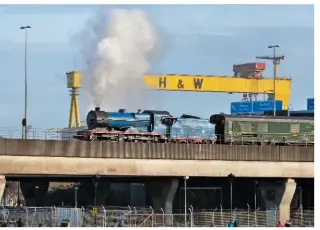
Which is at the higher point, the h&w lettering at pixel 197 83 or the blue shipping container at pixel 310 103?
the h&w lettering at pixel 197 83

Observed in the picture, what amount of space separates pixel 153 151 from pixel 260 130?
56.1 feet

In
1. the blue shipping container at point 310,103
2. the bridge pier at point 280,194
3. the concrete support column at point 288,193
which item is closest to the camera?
the bridge pier at point 280,194

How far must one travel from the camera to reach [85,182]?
89.2 metres

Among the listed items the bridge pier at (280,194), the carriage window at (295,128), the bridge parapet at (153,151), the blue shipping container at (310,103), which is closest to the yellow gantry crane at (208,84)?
the blue shipping container at (310,103)

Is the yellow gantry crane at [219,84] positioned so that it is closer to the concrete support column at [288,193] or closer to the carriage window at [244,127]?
the carriage window at [244,127]

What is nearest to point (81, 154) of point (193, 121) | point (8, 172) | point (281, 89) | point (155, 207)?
point (8, 172)

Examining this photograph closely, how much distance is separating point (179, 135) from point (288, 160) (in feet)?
32.6

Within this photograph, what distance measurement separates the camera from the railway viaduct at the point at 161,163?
212 ft

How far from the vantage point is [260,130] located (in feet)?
276

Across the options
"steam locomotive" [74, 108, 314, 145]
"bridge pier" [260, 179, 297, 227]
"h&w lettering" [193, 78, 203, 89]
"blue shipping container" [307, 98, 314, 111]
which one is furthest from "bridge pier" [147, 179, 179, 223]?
"blue shipping container" [307, 98, 314, 111]

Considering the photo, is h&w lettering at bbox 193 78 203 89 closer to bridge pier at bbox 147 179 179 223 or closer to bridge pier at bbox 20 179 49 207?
bridge pier at bbox 20 179 49 207

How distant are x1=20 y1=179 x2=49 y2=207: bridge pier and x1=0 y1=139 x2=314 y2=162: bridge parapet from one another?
58.0ft

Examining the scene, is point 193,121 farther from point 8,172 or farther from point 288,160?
point 8,172

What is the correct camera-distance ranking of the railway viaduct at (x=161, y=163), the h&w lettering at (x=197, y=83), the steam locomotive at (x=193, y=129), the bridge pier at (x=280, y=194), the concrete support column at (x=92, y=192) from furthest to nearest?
the h&w lettering at (x=197, y=83), the concrete support column at (x=92, y=192), the bridge pier at (x=280, y=194), the steam locomotive at (x=193, y=129), the railway viaduct at (x=161, y=163)
